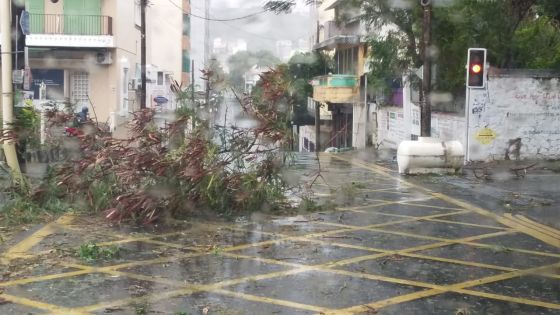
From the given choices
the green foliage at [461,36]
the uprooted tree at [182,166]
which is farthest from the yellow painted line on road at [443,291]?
the green foliage at [461,36]

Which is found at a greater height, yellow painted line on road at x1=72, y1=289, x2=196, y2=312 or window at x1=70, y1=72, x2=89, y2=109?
window at x1=70, y1=72, x2=89, y2=109

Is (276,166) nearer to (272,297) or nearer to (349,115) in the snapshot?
(272,297)

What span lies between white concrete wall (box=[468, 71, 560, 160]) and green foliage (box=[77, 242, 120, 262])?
1199 centimetres

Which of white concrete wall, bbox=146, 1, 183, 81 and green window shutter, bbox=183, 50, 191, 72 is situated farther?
green window shutter, bbox=183, 50, 191, 72

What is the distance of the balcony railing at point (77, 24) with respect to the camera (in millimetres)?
25781

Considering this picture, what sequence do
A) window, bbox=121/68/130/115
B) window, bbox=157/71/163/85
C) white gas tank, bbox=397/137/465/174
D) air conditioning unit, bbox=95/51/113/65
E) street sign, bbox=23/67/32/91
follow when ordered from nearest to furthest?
street sign, bbox=23/67/32/91
white gas tank, bbox=397/137/465/174
air conditioning unit, bbox=95/51/113/65
window, bbox=121/68/130/115
window, bbox=157/71/163/85

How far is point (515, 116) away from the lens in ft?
54.3

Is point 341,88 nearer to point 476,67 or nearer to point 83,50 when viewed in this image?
point 83,50

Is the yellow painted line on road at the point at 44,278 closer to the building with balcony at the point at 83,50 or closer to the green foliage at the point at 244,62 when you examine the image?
the green foliage at the point at 244,62

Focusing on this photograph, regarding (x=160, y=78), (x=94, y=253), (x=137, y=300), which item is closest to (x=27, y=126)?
(x=94, y=253)

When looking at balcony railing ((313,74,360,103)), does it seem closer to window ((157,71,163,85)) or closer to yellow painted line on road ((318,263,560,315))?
window ((157,71,163,85))

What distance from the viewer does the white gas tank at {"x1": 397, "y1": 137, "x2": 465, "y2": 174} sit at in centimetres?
1343

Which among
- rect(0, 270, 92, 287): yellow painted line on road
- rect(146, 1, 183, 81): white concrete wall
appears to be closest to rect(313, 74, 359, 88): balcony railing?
rect(146, 1, 183, 81): white concrete wall

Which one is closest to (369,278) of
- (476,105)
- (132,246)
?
(132,246)
